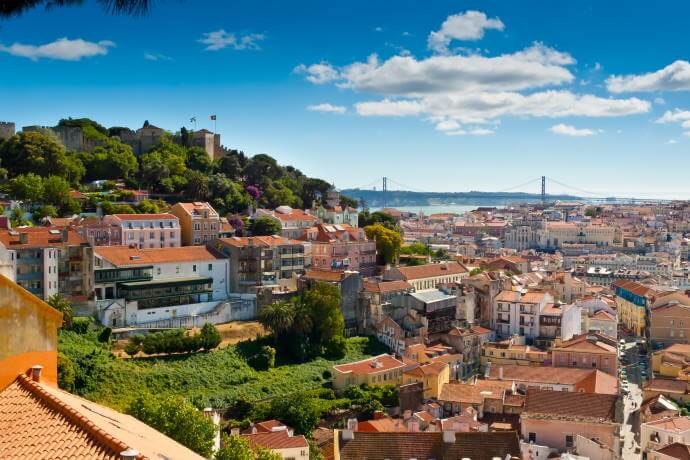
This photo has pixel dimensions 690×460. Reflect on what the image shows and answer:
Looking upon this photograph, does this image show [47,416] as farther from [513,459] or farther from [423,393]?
[423,393]

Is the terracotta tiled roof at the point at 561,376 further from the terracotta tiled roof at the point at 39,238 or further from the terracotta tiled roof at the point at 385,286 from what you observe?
the terracotta tiled roof at the point at 39,238

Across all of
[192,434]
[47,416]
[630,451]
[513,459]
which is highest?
→ [47,416]

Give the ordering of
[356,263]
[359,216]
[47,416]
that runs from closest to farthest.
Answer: [47,416]
[356,263]
[359,216]

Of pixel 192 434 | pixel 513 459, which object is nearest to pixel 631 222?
pixel 513 459

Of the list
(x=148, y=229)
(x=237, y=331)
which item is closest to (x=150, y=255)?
(x=237, y=331)

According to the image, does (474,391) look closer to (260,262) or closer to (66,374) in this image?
(260,262)

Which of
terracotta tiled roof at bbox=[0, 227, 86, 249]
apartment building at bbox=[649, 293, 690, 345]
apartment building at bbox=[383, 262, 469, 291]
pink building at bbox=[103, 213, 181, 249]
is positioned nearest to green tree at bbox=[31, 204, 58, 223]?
pink building at bbox=[103, 213, 181, 249]
